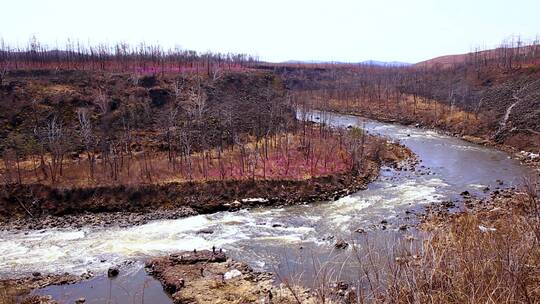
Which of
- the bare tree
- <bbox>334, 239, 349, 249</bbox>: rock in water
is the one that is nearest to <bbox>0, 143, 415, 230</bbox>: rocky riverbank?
the bare tree

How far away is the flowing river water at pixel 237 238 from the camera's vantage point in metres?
17.9

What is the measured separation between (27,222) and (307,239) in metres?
16.8

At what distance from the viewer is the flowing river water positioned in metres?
17.9

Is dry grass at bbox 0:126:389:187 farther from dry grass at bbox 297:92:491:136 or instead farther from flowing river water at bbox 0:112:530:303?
dry grass at bbox 297:92:491:136

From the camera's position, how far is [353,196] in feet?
94.3

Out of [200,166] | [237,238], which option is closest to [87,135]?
[200,166]

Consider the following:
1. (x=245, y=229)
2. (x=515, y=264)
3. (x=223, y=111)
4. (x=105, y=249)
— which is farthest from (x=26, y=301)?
(x=223, y=111)

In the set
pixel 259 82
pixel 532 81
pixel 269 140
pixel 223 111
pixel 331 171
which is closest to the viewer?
pixel 331 171

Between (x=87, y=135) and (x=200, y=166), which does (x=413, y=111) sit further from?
(x=87, y=135)

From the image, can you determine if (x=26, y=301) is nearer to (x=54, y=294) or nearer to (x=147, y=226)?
(x=54, y=294)

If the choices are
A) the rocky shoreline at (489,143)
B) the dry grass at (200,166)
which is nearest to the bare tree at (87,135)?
the dry grass at (200,166)

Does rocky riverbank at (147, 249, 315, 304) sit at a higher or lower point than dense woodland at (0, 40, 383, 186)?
lower

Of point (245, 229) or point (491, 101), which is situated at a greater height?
point (491, 101)

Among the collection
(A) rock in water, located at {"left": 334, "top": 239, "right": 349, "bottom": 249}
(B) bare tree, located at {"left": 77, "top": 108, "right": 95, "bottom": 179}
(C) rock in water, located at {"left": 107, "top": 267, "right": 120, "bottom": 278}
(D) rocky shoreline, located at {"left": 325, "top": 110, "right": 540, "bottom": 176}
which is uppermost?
(B) bare tree, located at {"left": 77, "top": 108, "right": 95, "bottom": 179}
